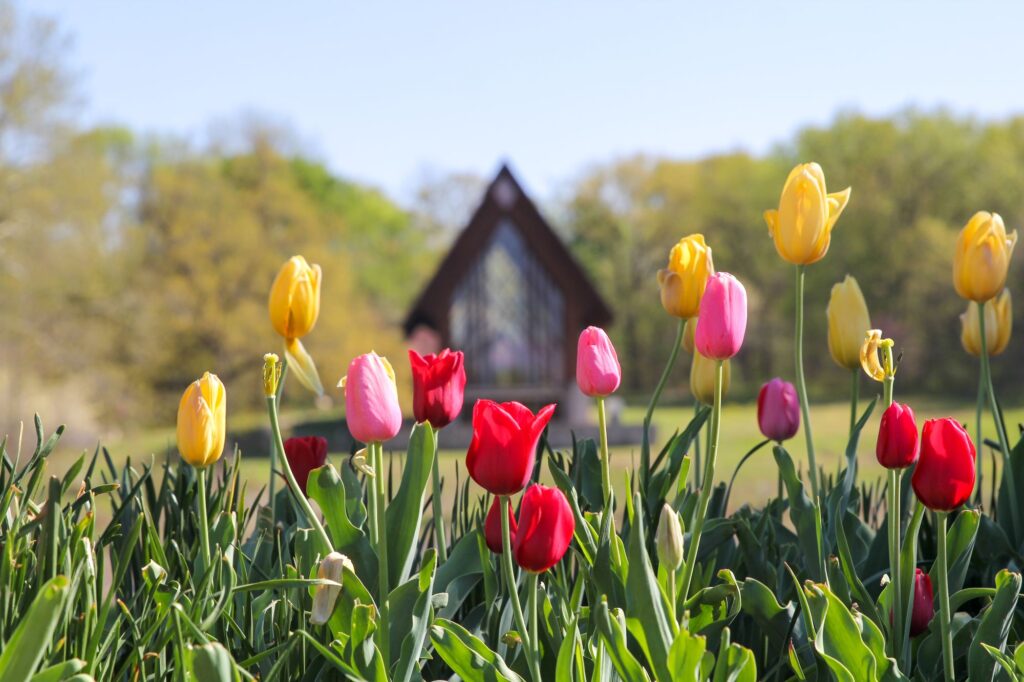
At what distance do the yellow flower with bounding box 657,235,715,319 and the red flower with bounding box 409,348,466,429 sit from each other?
373mm

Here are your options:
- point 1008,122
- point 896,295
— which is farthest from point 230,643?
point 1008,122

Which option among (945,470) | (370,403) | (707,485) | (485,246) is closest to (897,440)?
(945,470)

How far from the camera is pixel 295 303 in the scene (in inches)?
58.5

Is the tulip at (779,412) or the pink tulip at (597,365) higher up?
the pink tulip at (597,365)

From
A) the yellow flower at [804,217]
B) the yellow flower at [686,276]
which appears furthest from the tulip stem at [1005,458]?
→ the yellow flower at [686,276]

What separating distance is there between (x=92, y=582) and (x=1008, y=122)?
28409 millimetres

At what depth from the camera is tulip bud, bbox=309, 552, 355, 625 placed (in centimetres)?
104

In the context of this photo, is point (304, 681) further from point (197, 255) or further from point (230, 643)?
point (197, 255)

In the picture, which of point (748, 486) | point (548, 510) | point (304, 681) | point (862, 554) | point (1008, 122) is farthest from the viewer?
point (1008, 122)

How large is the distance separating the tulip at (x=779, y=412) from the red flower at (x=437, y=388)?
0.64 metres

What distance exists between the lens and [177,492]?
1.60 metres

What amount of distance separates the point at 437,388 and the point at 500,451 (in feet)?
0.68

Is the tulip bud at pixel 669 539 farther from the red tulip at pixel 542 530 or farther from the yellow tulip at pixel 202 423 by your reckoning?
the yellow tulip at pixel 202 423

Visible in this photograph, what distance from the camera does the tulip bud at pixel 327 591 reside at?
1036mm
